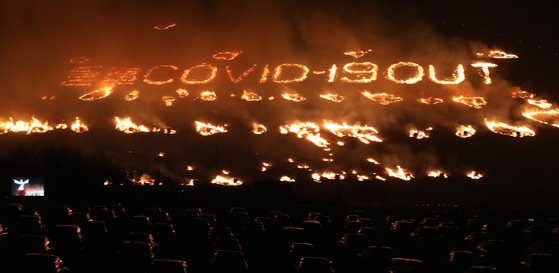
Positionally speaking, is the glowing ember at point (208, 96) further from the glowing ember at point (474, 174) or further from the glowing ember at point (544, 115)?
the glowing ember at point (544, 115)

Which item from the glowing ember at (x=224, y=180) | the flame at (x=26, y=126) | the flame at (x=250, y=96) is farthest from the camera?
the flame at (x=250, y=96)

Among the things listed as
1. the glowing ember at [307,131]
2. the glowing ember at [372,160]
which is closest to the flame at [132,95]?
the glowing ember at [307,131]

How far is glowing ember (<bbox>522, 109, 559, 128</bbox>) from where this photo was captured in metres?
71.4

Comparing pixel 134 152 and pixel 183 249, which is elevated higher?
pixel 134 152

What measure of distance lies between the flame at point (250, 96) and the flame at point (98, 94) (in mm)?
15414

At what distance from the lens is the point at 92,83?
86500mm

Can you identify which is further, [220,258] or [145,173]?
[145,173]

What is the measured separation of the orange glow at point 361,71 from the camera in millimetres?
80625

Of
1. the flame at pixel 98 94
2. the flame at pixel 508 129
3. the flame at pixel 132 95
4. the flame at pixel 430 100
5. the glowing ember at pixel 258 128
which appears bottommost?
the flame at pixel 508 129

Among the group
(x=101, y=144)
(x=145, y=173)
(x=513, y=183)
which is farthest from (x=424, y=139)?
(x=101, y=144)

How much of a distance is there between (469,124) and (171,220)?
43736 millimetres

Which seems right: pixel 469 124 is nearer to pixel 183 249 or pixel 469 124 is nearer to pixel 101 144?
pixel 101 144

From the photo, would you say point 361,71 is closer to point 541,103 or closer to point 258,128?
point 258,128

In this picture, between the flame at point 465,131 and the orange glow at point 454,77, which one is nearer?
the flame at point 465,131
